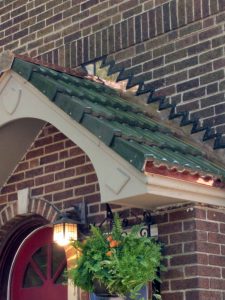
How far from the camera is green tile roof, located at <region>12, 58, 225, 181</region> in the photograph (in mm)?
5668

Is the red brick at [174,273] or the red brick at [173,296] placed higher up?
the red brick at [174,273]

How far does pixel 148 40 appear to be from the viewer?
7.70 metres

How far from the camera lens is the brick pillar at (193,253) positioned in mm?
5945

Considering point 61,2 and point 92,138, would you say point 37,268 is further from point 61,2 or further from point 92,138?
point 61,2

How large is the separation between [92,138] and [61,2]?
342 centimetres

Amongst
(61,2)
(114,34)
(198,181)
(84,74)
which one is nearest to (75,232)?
(198,181)

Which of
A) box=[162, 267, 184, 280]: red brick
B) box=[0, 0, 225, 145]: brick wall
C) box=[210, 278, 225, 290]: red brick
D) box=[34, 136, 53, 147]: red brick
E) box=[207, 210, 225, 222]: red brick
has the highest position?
box=[0, 0, 225, 145]: brick wall

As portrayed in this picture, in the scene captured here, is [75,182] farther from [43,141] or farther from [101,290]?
[101,290]

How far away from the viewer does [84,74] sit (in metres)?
7.88

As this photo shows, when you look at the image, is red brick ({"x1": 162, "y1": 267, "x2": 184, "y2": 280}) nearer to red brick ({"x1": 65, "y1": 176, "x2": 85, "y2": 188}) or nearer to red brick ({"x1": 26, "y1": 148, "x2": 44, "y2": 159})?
red brick ({"x1": 65, "y1": 176, "x2": 85, "y2": 188})

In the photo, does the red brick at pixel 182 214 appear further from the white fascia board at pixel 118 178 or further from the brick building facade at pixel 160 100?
the white fascia board at pixel 118 178

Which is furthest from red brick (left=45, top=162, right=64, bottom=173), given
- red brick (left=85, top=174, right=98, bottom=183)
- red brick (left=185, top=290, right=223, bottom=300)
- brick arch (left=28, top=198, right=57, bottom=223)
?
red brick (left=185, top=290, right=223, bottom=300)

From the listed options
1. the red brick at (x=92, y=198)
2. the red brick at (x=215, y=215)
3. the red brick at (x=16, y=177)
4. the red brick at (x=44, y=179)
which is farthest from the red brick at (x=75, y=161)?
the red brick at (x=215, y=215)

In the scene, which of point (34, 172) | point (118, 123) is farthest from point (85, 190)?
point (118, 123)
